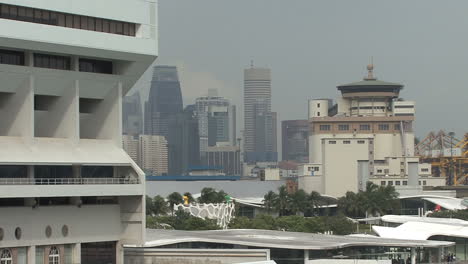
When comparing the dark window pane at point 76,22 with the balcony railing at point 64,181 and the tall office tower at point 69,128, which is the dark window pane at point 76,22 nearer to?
the tall office tower at point 69,128

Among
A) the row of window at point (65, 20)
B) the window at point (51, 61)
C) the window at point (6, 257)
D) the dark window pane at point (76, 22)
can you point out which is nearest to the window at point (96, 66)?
the window at point (51, 61)

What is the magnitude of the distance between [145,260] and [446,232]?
51.9 metres

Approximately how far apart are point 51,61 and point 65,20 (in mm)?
3061

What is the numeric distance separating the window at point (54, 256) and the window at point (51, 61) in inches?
483

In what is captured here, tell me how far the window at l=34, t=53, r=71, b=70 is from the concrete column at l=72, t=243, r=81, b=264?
39.9 feet

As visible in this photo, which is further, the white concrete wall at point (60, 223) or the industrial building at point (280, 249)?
the industrial building at point (280, 249)

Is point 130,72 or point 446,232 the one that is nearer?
point 130,72

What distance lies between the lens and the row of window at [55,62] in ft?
229

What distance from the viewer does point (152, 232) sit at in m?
107

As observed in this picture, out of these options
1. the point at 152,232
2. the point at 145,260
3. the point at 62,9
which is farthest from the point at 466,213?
the point at 62,9

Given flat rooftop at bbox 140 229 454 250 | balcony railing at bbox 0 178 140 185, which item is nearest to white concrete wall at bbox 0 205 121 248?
balcony railing at bbox 0 178 140 185

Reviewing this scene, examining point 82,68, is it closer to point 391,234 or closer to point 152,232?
point 152,232

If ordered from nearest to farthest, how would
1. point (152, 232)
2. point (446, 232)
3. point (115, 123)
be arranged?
1. point (115, 123)
2. point (152, 232)
3. point (446, 232)

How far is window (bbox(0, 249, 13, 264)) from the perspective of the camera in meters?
68.6
